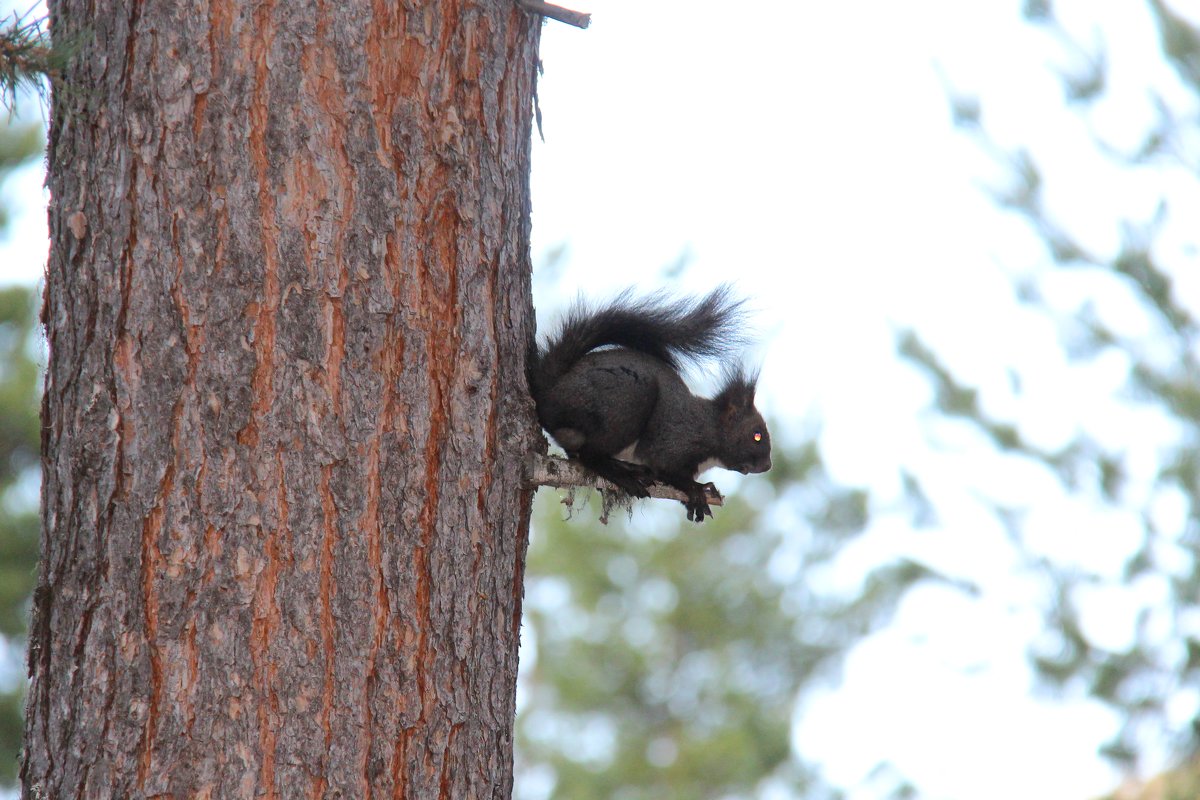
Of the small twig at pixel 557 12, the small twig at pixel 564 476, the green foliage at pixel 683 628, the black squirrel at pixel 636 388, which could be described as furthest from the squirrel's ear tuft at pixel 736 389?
the green foliage at pixel 683 628

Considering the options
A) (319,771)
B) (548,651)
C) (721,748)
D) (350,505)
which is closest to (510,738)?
(319,771)

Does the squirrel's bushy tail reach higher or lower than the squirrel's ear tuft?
lower

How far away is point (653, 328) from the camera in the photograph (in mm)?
2598

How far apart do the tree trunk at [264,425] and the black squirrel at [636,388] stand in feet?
1.43

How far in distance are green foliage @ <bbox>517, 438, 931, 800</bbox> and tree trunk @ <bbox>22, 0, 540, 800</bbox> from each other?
762 centimetres

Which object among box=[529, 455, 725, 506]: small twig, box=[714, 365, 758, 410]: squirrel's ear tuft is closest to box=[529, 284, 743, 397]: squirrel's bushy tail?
box=[529, 455, 725, 506]: small twig

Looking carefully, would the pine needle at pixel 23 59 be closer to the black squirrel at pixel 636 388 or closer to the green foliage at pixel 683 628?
the black squirrel at pixel 636 388

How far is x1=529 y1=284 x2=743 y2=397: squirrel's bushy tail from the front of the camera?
2.45 m

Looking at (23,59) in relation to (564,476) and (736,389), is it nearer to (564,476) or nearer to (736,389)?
(564,476)

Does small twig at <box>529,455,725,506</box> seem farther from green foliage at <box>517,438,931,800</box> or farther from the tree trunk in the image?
green foliage at <box>517,438,931,800</box>

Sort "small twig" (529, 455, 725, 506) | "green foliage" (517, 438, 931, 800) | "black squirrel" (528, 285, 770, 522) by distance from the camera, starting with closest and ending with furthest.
Result: "small twig" (529, 455, 725, 506) → "black squirrel" (528, 285, 770, 522) → "green foliage" (517, 438, 931, 800)

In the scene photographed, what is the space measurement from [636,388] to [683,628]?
766 cm

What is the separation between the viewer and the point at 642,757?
945 centimetres

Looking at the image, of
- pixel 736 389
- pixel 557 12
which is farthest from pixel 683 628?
pixel 557 12
